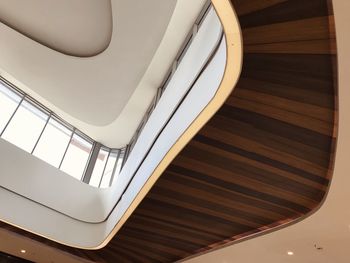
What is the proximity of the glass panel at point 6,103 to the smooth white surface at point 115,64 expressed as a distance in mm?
315

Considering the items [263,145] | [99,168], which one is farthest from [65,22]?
[99,168]

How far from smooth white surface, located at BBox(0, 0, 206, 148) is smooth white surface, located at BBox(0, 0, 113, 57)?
173 mm

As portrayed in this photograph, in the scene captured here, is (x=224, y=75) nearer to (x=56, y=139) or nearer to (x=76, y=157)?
(x=56, y=139)

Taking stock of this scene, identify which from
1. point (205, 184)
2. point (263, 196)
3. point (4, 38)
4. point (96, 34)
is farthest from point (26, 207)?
point (263, 196)

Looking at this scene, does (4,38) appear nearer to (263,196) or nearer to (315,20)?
(263,196)

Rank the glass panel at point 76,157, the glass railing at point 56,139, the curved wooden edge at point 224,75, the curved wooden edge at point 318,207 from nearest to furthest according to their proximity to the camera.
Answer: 1. the curved wooden edge at point 224,75
2. the curved wooden edge at point 318,207
3. the glass railing at point 56,139
4. the glass panel at point 76,157

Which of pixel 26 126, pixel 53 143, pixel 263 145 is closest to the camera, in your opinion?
pixel 263 145

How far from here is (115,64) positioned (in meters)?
6.93

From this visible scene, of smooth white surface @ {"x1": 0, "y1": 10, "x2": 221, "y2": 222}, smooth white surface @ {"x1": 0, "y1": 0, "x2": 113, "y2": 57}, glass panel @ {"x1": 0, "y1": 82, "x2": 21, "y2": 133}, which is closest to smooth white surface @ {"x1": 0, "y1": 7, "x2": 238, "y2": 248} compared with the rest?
smooth white surface @ {"x1": 0, "y1": 10, "x2": 221, "y2": 222}

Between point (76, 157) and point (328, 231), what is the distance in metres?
7.39

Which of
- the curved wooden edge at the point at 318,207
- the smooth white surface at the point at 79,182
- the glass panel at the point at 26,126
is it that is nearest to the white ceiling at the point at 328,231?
A: the curved wooden edge at the point at 318,207

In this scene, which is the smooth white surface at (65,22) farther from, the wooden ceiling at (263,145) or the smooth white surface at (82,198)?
the wooden ceiling at (263,145)

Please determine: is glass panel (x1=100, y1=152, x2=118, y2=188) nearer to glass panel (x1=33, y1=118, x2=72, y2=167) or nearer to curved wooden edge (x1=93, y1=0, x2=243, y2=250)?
glass panel (x1=33, y1=118, x2=72, y2=167)

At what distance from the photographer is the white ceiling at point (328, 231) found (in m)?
2.76
